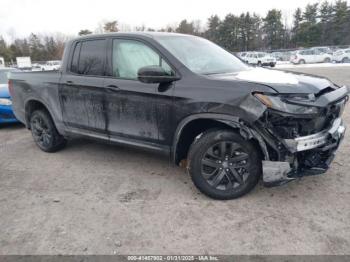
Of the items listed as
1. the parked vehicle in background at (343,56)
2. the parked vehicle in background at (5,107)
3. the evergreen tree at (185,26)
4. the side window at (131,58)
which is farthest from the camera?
the evergreen tree at (185,26)

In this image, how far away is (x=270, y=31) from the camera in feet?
210

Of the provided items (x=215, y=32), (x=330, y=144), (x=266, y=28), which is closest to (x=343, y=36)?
(x=266, y=28)

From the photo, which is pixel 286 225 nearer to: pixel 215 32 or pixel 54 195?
pixel 54 195

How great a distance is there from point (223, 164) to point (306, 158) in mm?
836

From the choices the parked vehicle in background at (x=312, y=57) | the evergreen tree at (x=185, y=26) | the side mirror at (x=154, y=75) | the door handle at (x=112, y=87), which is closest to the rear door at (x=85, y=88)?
the door handle at (x=112, y=87)

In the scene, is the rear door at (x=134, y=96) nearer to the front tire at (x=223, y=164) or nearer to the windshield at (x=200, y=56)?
the windshield at (x=200, y=56)

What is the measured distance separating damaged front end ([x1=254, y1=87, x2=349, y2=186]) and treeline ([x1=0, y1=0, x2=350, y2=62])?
58244 millimetres

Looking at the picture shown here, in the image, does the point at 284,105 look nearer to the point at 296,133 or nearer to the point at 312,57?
the point at 296,133

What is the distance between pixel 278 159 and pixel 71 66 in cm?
322

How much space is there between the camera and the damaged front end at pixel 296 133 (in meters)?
2.92

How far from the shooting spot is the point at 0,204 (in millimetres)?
3564

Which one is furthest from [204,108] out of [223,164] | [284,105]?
[284,105]

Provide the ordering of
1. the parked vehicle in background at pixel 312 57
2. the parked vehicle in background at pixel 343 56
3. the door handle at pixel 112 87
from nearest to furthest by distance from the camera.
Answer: the door handle at pixel 112 87 < the parked vehicle in background at pixel 343 56 < the parked vehicle in background at pixel 312 57

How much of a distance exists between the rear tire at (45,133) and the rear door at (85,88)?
1.78 ft
